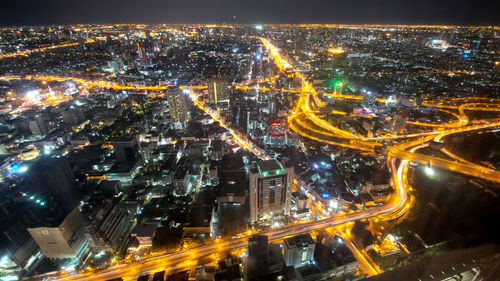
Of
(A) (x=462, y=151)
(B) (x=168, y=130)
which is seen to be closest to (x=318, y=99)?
(A) (x=462, y=151)

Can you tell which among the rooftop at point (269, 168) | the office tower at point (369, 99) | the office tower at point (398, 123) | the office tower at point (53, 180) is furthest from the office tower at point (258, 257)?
the office tower at point (369, 99)

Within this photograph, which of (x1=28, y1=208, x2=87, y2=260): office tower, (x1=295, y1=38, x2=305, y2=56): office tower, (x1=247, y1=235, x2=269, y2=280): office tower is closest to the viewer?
(x1=247, y1=235, x2=269, y2=280): office tower

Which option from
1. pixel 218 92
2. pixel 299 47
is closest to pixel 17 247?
pixel 218 92

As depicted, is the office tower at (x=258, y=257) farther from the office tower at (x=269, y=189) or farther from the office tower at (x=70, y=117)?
the office tower at (x=70, y=117)

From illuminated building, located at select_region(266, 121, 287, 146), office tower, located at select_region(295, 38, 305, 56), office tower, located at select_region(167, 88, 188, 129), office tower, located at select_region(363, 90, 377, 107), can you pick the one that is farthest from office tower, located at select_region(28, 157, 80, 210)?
office tower, located at select_region(295, 38, 305, 56)

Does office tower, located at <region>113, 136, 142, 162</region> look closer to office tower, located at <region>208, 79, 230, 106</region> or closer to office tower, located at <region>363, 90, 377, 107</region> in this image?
office tower, located at <region>208, 79, 230, 106</region>

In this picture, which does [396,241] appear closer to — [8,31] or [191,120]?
[191,120]

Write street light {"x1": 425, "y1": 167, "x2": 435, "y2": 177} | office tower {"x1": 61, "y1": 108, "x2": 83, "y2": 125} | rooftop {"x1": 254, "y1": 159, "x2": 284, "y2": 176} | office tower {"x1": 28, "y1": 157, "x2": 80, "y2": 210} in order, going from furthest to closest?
office tower {"x1": 61, "y1": 108, "x2": 83, "y2": 125}, street light {"x1": 425, "y1": 167, "x2": 435, "y2": 177}, office tower {"x1": 28, "y1": 157, "x2": 80, "y2": 210}, rooftop {"x1": 254, "y1": 159, "x2": 284, "y2": 176}
